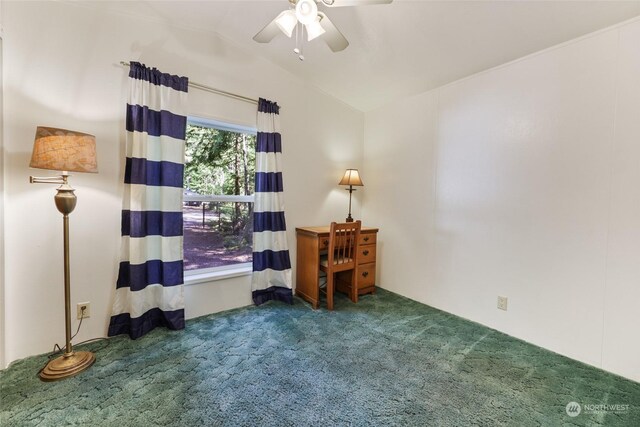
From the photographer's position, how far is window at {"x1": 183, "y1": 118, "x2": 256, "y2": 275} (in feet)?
8.21

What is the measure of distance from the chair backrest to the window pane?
918 millimetres

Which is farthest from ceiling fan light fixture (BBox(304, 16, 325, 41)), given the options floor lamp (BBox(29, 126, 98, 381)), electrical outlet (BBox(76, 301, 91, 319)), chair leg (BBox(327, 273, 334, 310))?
electrical outlet (BBox(76, 301, 91, 319))

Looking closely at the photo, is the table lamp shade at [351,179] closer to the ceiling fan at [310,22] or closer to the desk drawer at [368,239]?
the desk drawer at [368,239]

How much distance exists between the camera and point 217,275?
2533 mm

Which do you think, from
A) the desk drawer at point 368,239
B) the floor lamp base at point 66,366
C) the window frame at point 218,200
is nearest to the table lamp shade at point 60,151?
the window frame at point 218,200

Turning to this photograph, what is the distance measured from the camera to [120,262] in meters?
2.04

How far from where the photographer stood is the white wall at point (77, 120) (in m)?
1.71

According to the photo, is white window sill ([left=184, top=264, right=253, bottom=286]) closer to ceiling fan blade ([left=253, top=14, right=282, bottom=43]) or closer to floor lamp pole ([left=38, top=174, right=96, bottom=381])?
floor lamp pole ([left=38, top=174, right=96, bottom=381])

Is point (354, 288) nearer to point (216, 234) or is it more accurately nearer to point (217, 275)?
point (217, 275)

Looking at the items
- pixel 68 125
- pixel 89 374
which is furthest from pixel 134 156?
pixel 89 374

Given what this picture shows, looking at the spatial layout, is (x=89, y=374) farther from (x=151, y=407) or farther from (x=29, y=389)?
(x=151, y=407)

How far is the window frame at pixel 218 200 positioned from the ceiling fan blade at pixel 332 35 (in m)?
1.27

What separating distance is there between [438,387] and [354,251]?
4.73ft

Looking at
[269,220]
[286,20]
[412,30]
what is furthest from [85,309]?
[412,30]
